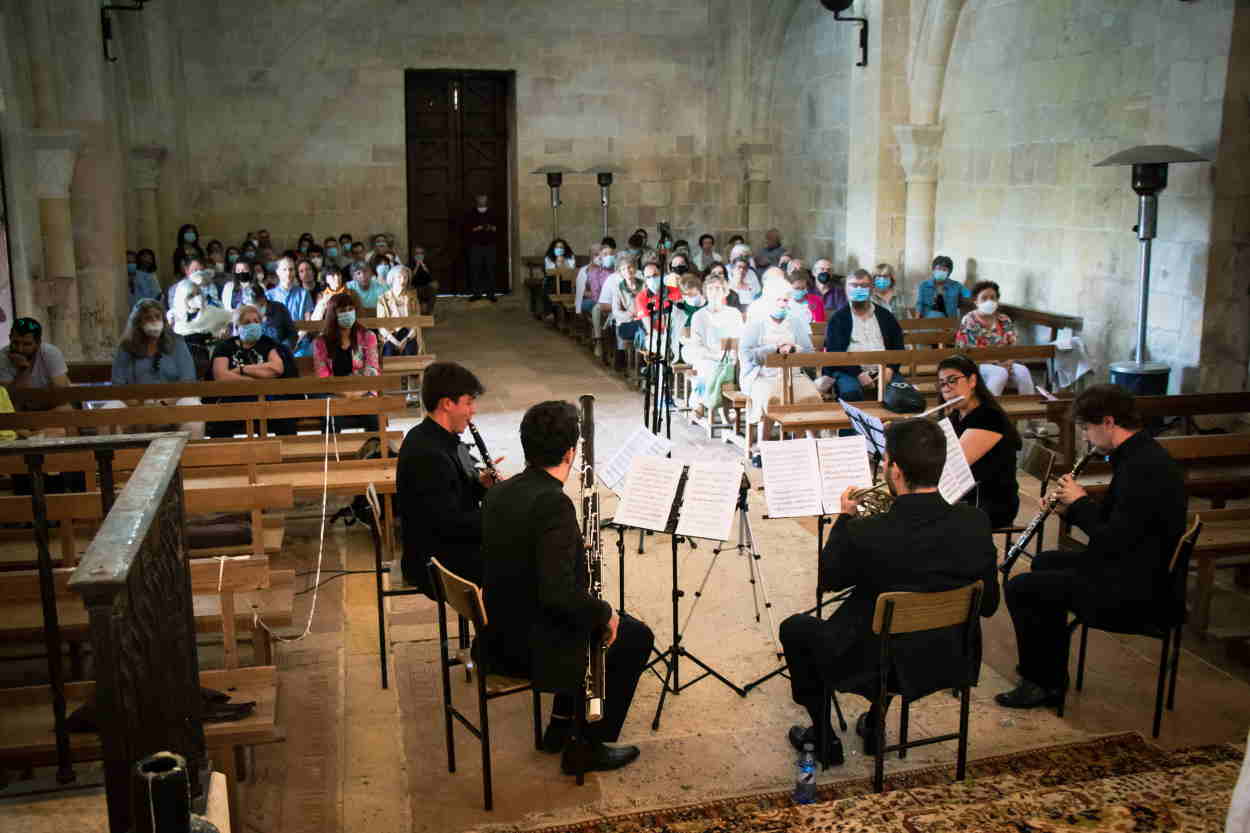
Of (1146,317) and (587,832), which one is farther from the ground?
(1146,317)

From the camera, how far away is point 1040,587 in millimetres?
4250

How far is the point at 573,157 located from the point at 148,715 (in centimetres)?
1465

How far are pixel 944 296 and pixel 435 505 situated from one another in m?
7.16

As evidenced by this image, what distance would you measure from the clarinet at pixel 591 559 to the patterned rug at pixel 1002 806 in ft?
1.21

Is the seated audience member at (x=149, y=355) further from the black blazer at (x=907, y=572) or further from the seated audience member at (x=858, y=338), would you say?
the black blazer at (x=907, y=572)

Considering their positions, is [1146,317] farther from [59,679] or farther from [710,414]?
[59,679]

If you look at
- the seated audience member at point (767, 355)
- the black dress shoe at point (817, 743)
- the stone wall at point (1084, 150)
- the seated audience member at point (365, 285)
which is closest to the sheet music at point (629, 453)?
the black dress shoe at point (817, 743)

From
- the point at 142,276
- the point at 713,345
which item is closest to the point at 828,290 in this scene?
the point at 713,345

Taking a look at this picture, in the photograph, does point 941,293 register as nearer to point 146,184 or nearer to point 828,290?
point 828,290

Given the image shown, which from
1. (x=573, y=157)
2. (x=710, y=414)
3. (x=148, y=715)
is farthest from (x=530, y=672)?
(x=573, y=157)

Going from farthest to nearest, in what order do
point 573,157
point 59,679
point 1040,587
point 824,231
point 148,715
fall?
point 573,157 → point 824,231 → point 1040,587 → point 59,679 → point 148,715

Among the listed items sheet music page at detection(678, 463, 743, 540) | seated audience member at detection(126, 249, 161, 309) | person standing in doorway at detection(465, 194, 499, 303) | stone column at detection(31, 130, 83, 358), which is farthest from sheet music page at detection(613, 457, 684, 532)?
person standing in doorway at detection(465, 194, 499, 303)

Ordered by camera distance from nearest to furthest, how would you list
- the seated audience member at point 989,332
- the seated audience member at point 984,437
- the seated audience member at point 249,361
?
the seated audience member at point 984,437
the seated audience member at point 249,361
the seated audience member at point 989,332

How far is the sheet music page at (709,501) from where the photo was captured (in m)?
4.03
